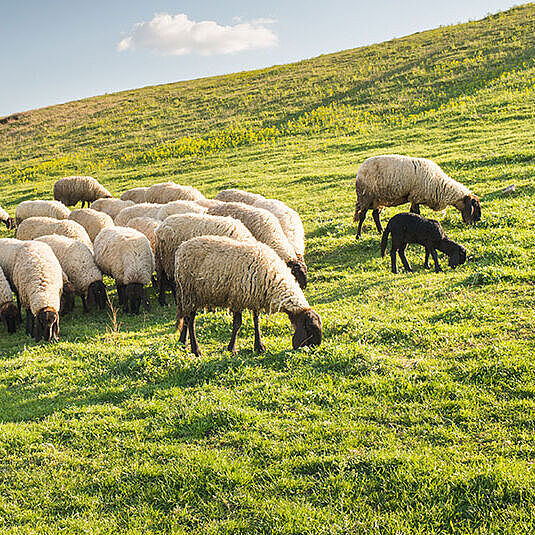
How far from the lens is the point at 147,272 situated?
12133 millimetres

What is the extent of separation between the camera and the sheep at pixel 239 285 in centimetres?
768

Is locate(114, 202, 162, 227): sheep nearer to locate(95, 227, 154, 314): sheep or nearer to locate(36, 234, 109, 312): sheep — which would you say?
locate(95, 227, 154, 314): sheep

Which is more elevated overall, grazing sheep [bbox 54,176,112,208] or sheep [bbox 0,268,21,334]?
grazing sheep [bbox 54,176,112,208]

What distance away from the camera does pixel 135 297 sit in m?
11.8

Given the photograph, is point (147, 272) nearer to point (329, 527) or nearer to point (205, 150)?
point (329, 527)

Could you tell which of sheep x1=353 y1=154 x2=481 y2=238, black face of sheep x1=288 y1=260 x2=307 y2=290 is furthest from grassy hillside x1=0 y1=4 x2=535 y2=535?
→ sheep x1=353 y1=154 x2=481 y2=238

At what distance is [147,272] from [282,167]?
1684 centimetres

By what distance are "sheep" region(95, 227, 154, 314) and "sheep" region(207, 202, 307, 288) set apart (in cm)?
233

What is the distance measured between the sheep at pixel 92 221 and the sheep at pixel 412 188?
834 centimetres

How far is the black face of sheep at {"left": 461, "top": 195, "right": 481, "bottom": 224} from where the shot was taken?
13234 mm

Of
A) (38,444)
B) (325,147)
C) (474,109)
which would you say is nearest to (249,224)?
(38,444)

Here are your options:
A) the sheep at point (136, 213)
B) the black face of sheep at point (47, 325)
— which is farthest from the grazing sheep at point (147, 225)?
the black face of sheep at point (47, 325)

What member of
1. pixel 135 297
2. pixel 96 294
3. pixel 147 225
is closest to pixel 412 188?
pixel 147 225

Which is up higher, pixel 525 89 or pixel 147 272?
pixel 525 89
